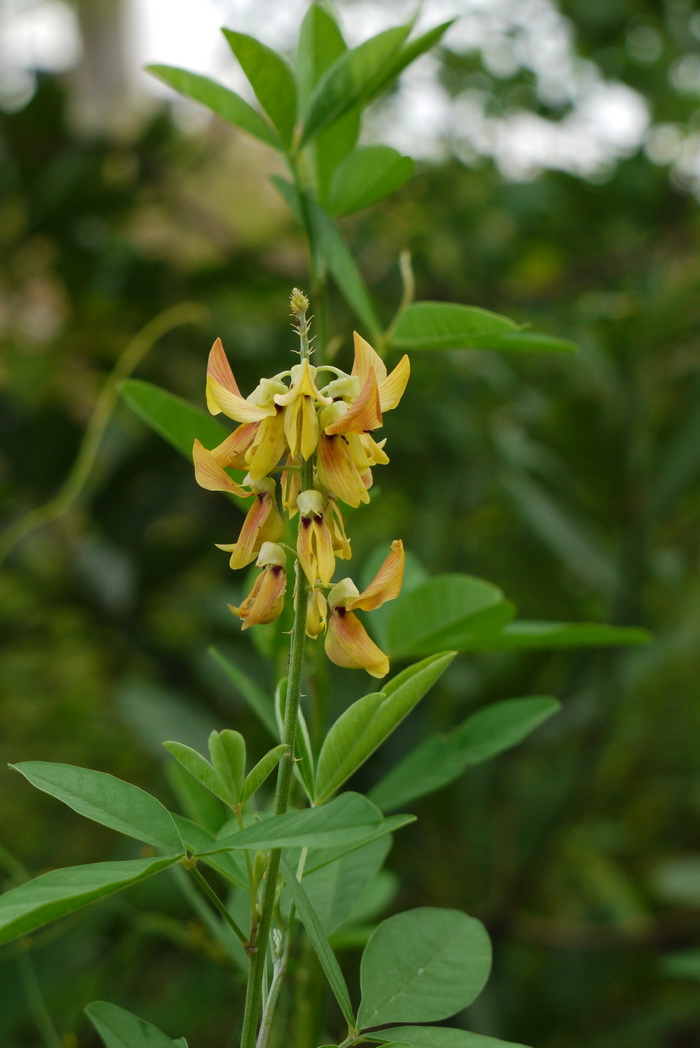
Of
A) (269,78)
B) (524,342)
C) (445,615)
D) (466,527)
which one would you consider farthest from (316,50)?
(466,527)

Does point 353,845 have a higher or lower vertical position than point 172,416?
lower

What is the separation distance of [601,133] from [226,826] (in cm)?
120

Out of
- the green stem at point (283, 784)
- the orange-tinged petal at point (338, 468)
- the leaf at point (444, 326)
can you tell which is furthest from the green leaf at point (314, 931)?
the leaf at point (444, 326)

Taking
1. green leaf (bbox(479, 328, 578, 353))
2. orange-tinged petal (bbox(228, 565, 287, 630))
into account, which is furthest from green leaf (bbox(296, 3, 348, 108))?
orange-tinged petal (bbox(228, 565, 287, 630))

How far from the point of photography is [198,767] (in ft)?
0.95

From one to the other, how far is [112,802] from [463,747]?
0.19 meters

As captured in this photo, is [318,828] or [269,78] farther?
[269,78]

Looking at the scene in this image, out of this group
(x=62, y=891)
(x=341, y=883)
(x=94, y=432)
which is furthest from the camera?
(x=94, y=432)

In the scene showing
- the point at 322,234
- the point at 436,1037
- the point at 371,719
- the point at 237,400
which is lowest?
the point at 436,1037

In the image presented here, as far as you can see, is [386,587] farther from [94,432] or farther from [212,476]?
[94,432]

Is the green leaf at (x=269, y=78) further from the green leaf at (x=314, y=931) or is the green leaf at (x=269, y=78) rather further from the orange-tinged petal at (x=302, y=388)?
the green leaf at (x=314, y=931)

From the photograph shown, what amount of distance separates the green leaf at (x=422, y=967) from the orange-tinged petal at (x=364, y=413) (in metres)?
0.18

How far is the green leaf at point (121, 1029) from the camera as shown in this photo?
284mm

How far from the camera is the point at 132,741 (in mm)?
1245
